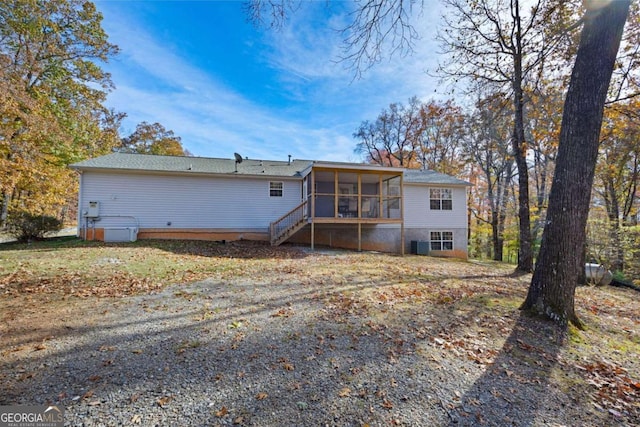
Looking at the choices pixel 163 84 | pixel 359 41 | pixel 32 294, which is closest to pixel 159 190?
pixel 163 84

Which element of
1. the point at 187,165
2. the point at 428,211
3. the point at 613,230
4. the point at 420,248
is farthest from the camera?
the point at 428,211

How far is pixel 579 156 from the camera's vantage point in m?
4.44

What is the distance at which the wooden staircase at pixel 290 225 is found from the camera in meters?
13.1

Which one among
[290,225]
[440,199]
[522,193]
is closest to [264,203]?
[290,225]

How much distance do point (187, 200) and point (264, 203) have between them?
3708 millimetres

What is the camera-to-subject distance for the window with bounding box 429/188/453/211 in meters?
16.2

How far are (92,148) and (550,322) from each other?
26298 millimetres

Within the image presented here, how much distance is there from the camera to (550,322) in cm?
441

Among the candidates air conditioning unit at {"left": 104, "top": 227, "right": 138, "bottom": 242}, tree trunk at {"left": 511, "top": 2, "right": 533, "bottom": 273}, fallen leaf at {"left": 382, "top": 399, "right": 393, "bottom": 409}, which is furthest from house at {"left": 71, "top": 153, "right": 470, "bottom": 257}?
fallen leaf at {"left": 382, "top": 399, "right": 393, "bottom": 409}

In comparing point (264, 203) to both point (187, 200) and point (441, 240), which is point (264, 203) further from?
point (441, 240)

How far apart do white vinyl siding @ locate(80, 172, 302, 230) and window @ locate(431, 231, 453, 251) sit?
8239mm

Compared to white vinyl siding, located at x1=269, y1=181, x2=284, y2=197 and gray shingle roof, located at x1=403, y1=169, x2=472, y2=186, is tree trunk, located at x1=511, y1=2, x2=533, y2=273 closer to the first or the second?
gray shingle roof, located at x1=403, y1=169, x2=472, y2=186

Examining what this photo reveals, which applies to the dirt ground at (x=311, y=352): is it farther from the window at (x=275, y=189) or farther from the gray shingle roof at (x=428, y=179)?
the gray shingle roof at (x=428, y=179)

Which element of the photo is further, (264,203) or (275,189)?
(275,189)
